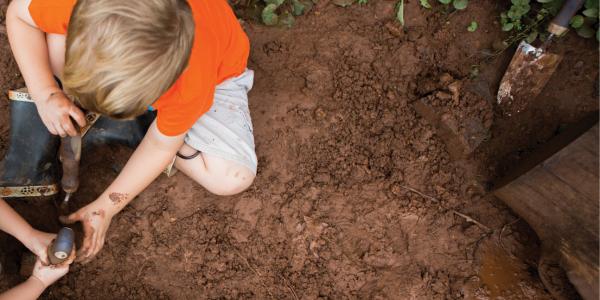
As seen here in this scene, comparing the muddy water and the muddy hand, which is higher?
the muddy hand

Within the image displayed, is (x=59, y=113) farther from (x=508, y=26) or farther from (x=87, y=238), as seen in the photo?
(x=508, y=26)

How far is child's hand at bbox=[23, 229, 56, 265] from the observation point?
1.58 meters

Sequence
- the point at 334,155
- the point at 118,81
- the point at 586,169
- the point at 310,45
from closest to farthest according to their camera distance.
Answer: the point at 118,81 < the point at 586,169 < the point at 334,155 < the point at 310,45

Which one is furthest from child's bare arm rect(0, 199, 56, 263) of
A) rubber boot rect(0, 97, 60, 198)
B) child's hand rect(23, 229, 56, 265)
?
rubber boot rect(0, 97, 60, 198)

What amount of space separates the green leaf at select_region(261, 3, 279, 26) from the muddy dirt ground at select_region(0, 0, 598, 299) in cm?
6

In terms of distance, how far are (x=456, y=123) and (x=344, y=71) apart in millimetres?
508

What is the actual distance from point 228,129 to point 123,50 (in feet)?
2.26

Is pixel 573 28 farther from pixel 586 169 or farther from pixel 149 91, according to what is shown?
pixel 149 91

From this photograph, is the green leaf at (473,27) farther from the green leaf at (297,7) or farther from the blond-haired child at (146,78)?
the blond-haired child at (146,78)

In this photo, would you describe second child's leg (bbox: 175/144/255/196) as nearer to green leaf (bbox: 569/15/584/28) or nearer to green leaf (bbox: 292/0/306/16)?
green leaf (bbox: 292/0/306/16)

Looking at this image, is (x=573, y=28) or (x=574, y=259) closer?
(x=574, y=259)

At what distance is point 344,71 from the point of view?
2.05 metres

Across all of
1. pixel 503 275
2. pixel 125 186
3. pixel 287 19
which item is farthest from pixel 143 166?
pixel 503 275

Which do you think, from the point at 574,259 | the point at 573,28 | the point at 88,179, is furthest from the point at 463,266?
the point at 88,179
